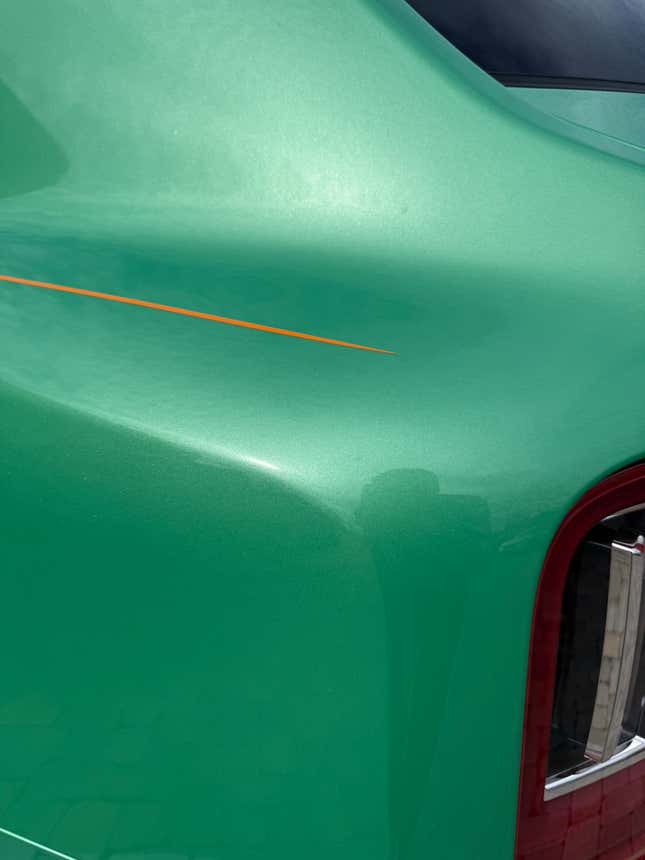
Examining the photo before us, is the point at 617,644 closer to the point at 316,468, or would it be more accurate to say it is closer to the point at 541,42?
the point at 316,468

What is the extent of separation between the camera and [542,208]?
1.03 metres

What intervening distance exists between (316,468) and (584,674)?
0.33 metres

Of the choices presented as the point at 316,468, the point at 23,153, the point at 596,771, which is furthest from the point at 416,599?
the point at 23,153

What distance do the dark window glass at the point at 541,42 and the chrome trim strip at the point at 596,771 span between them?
98cm

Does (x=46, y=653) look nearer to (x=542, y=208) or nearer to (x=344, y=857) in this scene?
(x=344, y=857)

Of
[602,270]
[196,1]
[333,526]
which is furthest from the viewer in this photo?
[196,1]

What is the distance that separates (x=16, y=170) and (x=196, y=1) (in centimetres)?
30

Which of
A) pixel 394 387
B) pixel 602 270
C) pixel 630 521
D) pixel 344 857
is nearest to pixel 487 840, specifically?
pixel 344 857

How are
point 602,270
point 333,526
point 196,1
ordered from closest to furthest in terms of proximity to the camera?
point 333,526
point 602,270
point 196,1

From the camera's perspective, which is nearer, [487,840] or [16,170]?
[487,840]

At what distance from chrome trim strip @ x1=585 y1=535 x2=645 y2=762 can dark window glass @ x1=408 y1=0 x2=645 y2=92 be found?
860 mm

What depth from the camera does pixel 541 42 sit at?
1.52 metres

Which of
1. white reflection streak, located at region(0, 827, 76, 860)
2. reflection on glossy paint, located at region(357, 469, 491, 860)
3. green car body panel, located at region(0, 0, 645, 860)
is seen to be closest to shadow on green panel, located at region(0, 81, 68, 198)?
green car body panel, located at region(0, 0, 645, 860)

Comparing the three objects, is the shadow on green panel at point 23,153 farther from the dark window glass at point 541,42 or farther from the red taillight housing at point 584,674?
the red taillight housing at point 584,674
